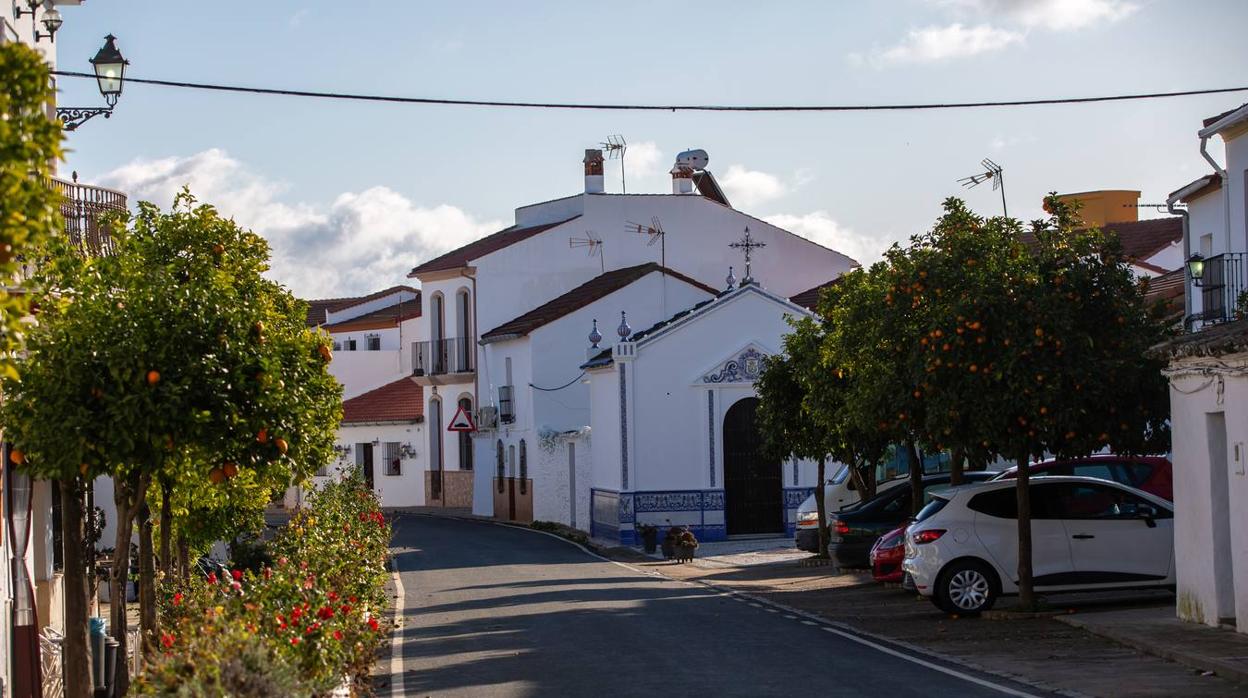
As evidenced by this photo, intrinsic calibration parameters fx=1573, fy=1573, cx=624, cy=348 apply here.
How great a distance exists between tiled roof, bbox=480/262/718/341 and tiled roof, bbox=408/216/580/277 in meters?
2.51

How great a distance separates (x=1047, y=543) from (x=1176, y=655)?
4813mm

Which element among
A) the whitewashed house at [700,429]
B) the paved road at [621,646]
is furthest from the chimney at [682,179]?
the paved road at [621,646]

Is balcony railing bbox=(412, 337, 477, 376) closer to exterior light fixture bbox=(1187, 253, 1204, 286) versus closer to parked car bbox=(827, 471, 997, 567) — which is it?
parked car bbox=(827, 471, 997, 567)

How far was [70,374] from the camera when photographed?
36.3ft

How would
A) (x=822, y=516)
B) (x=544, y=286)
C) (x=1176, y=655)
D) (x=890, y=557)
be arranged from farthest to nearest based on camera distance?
(x=544, y=286), (x=822, y=516), (x=890, y=557), (x=1176, y=655)

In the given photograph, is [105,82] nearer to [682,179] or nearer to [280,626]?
[280,626]

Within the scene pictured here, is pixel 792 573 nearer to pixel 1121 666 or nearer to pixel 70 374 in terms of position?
pixel 1121 666

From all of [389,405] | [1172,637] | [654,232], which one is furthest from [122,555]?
[389,405]

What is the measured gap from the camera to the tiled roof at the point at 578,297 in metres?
47.8

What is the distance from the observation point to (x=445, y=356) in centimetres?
5678

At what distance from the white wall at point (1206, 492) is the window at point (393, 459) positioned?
46812 mm

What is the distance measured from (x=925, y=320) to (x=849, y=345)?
3256 millimetres

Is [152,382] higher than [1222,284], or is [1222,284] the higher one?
[1222,284]

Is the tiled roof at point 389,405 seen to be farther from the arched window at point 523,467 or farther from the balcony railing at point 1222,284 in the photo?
the balcony railing at point 1222,284
